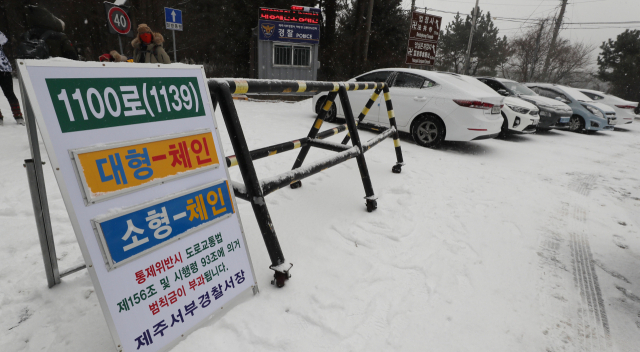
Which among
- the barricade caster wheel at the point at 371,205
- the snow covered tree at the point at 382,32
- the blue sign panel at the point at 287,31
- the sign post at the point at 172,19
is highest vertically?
the snow covered tree at the point at 382,32

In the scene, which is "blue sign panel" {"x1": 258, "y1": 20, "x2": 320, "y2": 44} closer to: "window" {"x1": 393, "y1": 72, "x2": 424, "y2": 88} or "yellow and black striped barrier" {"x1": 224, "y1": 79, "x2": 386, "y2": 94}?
"window" {"x1": 393, "y1": 72, "x2": 424, "y2": 88}

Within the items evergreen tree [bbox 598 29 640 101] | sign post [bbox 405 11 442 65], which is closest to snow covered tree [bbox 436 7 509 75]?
evergreen tree [bbox 598 29 640 101]

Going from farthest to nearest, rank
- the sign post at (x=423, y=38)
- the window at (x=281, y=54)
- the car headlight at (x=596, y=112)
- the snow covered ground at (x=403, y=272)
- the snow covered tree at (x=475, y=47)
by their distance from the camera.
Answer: the snow covered tree at (x=475, y=47), the window at (x=281, y=54), the sign post at (x=423, y=38), the car headlight at (x=596, y=112), the snow covered ground at (x=403, y=272)

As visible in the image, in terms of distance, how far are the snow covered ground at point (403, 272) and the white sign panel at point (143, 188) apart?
270mm

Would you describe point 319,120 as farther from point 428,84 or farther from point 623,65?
point 623,65

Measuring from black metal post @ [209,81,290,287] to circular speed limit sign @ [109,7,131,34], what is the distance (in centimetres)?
660

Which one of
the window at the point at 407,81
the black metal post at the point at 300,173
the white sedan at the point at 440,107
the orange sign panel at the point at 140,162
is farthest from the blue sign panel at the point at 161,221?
the window at the point at 407,81

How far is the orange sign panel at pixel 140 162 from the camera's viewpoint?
1.19 m

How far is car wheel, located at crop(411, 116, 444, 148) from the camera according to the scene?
19.5ft

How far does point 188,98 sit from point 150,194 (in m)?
0.54

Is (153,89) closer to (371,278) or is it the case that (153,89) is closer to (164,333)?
(164,333)

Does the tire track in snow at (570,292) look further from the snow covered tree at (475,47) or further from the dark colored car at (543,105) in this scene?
the snow covered tree at (475,47)

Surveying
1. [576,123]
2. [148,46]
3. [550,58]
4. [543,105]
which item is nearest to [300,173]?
[148,46]

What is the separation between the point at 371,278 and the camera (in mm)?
2160
